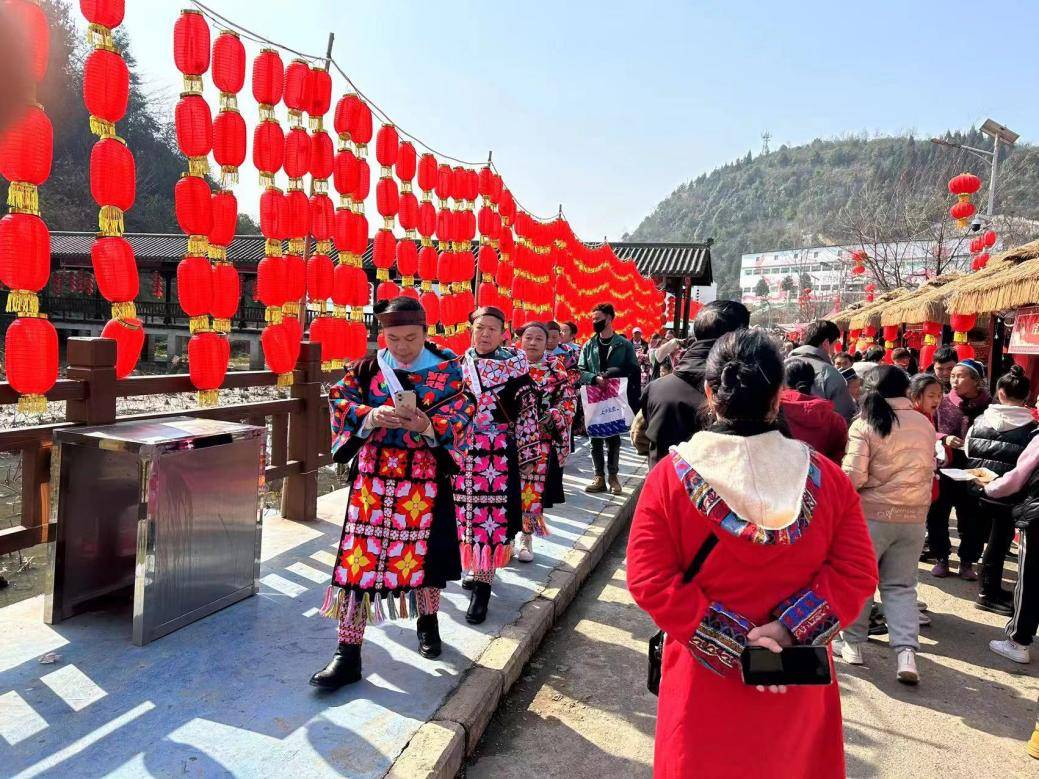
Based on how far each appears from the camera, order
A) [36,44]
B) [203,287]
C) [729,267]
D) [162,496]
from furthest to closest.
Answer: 1. [729,267]
2. [203,287]
3. [162,496]
4. [36,44]

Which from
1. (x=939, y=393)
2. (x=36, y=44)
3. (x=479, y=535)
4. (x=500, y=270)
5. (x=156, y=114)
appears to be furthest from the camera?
(x=156, y=114)

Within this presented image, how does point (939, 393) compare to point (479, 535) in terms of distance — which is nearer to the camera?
point (479, 535)

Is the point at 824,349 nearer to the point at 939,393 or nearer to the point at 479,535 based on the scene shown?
the point at 939,393

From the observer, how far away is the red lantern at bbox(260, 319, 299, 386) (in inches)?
200

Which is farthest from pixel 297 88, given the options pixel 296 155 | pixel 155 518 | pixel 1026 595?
pixel 1026 595

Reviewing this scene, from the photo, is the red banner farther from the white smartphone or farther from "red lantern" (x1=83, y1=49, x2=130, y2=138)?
"red lantern" (x1=83, y1=49, x2=130, y2=138)

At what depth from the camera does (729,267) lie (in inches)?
4200

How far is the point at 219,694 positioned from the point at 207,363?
2319mm

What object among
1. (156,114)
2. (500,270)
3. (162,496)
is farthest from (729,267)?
(162,496)

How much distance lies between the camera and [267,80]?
513cm

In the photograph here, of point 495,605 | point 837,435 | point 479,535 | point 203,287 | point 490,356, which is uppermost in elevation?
point 203,287

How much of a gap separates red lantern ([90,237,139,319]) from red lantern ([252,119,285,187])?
58.7 inches

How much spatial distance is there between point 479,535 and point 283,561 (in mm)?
1487

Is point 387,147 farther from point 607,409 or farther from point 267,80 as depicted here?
point 607,409
